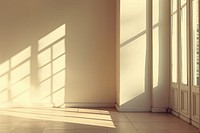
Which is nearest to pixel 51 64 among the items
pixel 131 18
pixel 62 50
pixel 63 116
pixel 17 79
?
pixel 62 50

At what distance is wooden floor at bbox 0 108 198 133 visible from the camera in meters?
5.40

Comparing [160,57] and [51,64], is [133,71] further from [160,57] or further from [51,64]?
[51,64]

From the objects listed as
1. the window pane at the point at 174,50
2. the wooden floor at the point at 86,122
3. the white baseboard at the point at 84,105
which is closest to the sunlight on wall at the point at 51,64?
the white baseboard at the point at 84,105

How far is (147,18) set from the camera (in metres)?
7.71

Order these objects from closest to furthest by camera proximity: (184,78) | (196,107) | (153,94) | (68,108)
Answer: (196,107), (184,78), (153,94), (68,108)

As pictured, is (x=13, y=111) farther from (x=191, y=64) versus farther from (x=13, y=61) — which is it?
(x=191, y=64)

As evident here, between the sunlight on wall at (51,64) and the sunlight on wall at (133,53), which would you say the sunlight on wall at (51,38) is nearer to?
the sunlight on wall at (51,64)

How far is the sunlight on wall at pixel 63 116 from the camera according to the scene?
6.25m

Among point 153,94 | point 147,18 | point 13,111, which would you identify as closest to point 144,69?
point 153,94

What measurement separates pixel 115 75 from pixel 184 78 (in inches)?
98.6

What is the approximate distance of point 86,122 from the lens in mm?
6223

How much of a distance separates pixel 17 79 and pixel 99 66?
85.2 inches

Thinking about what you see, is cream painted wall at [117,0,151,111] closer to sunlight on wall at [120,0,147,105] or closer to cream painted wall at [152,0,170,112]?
sunlight on wall at [120,0,147,105]

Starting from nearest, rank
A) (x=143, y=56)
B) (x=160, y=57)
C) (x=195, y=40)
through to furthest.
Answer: (x=195, y=40) → (x=160, y=57) → (x=143, y=56)
